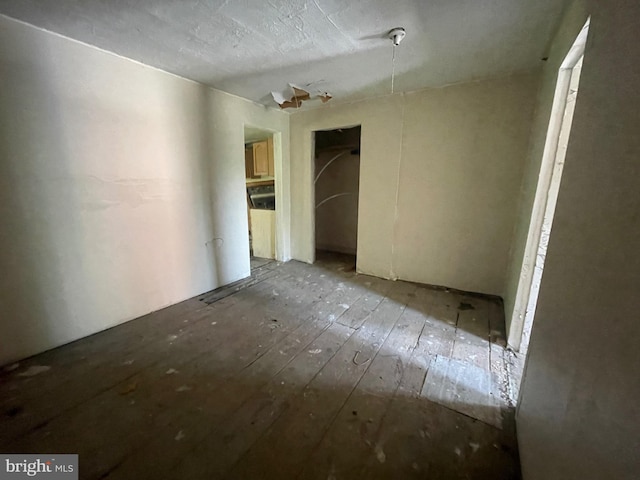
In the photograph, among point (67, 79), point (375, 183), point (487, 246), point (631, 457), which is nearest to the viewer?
point (631, 457)

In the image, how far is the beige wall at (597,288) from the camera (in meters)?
0.51

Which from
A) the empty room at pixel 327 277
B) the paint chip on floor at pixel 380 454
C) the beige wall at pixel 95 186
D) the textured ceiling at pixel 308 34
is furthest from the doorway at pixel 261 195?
the paint chip on floor at pixel 380 454

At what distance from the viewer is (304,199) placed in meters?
3.84

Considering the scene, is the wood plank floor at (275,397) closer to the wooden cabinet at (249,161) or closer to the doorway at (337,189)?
the doorway at (337,189)

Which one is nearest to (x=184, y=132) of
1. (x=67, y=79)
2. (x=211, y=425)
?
(x=67, y=79)

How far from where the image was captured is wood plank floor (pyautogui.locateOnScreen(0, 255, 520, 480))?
112cm

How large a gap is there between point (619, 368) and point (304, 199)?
3540mm

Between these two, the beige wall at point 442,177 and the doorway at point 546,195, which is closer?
the doorway at point 546,195

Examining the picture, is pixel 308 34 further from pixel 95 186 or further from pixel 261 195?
pixel 261 195

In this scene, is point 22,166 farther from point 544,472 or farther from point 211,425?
point 544,472

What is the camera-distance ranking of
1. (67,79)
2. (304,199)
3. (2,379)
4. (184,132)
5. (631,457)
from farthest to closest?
(304,199)
(184,132)
(67,79)
(2,379)
(631,457)

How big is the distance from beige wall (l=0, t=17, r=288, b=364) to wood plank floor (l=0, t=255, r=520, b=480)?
276mm

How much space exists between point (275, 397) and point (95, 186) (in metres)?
2.05

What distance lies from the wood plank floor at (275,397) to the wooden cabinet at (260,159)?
245 centimetres
